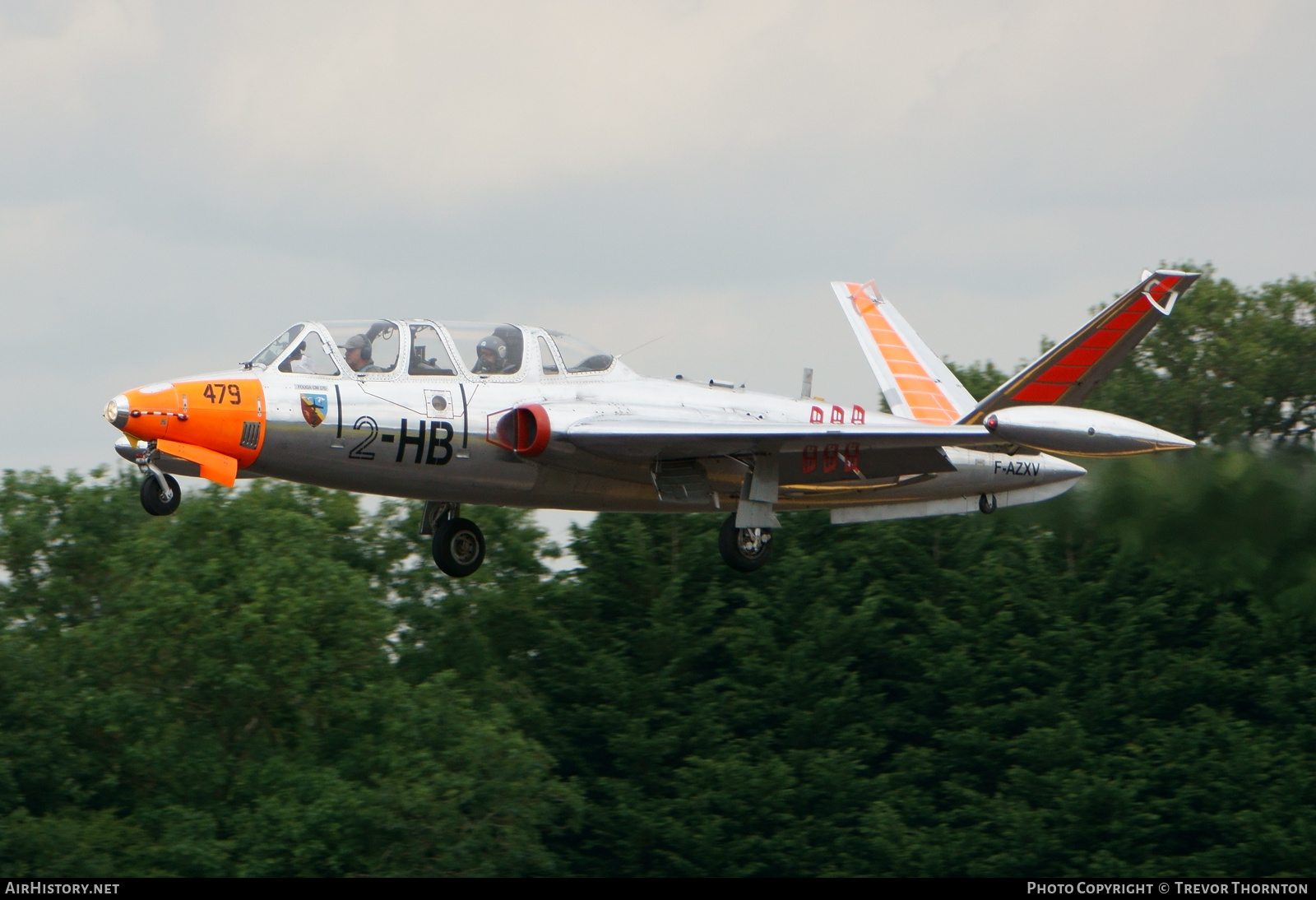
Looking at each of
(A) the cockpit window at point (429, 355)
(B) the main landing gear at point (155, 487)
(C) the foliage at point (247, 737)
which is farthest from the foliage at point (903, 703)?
(B) the main landing gear at point (155, 487)

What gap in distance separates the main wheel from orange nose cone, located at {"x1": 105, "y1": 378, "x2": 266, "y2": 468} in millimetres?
6498

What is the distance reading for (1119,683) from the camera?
48094 millimetres

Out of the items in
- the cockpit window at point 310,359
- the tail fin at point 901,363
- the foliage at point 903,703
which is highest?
the tail fin at point 901,363

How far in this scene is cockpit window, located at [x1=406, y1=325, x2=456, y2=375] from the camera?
787 inches

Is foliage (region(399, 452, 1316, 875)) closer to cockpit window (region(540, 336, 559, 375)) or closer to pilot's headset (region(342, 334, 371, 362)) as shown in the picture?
cockpit window (region(540, 336, 559, 375))

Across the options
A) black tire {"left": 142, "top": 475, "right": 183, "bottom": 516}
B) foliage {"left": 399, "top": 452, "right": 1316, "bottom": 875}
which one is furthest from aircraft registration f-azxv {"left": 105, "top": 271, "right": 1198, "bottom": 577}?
foliage {"left": 399, "top": 452, "right": 1316, "bottom": 875}

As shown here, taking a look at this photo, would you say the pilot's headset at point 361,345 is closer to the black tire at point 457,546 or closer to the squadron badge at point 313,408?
the squadron badge at point 313,408

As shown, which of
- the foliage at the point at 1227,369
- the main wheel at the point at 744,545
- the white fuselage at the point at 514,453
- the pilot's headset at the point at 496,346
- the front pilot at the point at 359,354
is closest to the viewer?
the white fuselage at the point at 514,453

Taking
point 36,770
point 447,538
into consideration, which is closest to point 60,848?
point 36,770

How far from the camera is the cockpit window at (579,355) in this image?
840 inches

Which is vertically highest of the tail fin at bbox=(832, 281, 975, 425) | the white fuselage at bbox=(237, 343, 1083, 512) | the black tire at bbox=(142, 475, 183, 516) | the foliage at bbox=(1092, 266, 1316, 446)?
the foliage at bbox=(1092, 266, 1316, 446)

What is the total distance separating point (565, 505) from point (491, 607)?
99.1ft

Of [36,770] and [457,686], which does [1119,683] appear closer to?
[457,686]

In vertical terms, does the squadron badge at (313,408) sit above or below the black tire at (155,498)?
above
